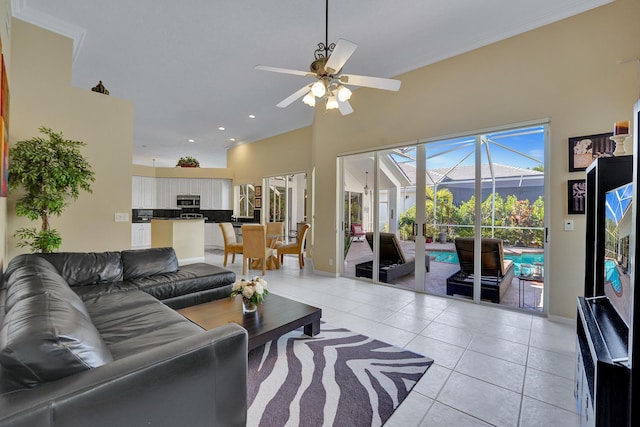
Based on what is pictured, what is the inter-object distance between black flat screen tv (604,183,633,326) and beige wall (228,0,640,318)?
5.54 feet

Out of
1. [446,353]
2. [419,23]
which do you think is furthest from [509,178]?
[446,353]

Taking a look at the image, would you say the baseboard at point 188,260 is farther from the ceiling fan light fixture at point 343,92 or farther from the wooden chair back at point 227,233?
the ceiling fan light fixture at point 343,92

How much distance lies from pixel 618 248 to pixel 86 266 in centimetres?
418

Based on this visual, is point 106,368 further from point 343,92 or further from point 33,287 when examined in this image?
point 343,92

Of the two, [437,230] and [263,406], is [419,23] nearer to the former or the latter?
[437,230]

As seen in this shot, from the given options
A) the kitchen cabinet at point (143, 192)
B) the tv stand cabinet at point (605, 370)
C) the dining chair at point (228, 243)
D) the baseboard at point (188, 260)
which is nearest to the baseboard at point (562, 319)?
the tv stand cabinet at point (605, 370)

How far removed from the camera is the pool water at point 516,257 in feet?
11.3

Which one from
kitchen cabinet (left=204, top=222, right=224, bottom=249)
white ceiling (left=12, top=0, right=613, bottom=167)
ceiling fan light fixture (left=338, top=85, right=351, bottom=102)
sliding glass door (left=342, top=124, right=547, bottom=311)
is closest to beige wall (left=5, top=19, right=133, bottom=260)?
white ceiling (left=12, top=0, right=613, bottom=167)

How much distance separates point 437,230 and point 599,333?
2.82 meters

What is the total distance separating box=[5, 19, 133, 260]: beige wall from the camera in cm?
321

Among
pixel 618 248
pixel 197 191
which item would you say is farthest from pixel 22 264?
pixel 197 191

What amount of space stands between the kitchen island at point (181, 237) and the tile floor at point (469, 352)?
339 centimetres

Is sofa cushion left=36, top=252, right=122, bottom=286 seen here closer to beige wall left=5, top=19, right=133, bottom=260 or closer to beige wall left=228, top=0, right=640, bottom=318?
beige wall left=5, top=19, right=133, bottom=260

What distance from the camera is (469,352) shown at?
2439mm
